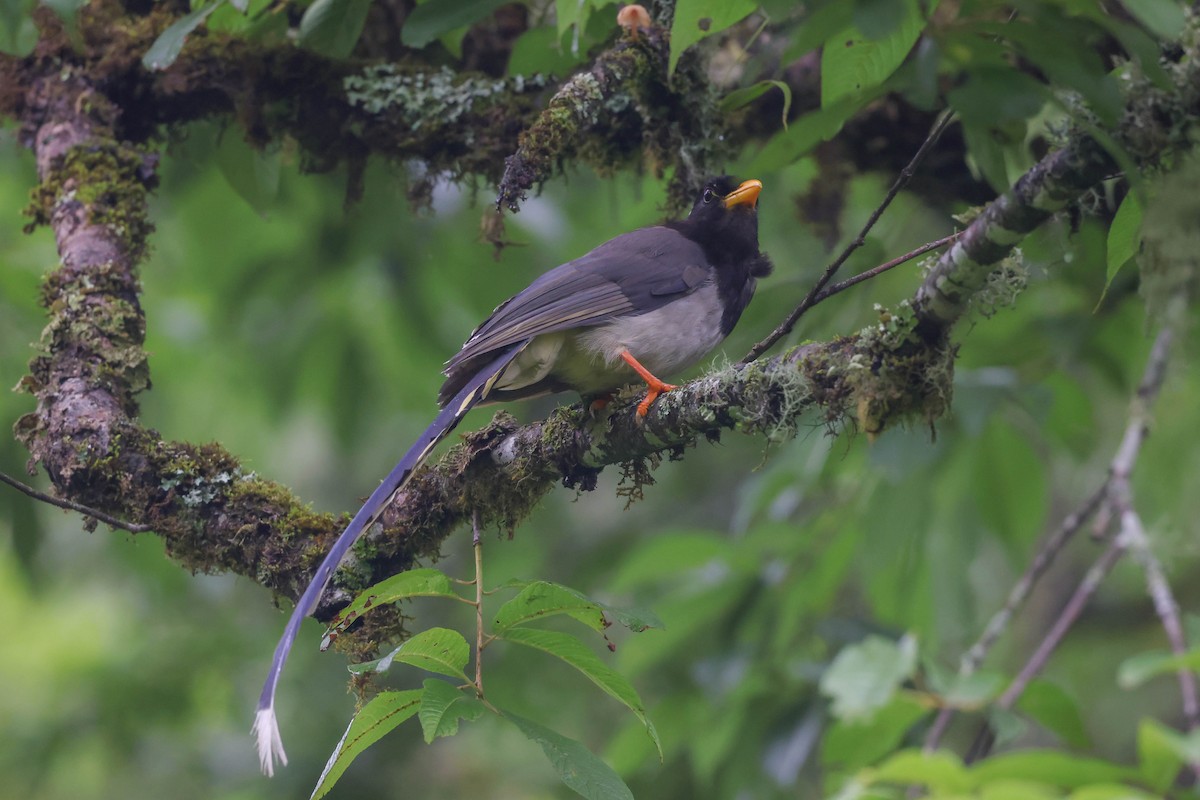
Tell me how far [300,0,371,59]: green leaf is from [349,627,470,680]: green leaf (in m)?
2.08

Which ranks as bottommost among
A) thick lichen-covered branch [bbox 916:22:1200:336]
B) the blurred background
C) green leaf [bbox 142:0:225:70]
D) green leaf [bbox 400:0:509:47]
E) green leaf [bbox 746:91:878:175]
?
the blurred background

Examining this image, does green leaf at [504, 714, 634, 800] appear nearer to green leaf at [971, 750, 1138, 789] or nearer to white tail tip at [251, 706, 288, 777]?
white tail tip at [251, 706, 288, 777]

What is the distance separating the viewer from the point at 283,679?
695 cm

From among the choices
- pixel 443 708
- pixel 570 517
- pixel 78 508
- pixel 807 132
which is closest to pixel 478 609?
pixel 443 708

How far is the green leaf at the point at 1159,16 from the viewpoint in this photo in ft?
5.65

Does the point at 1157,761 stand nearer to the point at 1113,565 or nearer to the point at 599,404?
the point at 1113,565

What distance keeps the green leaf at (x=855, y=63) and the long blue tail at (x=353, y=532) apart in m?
1.38

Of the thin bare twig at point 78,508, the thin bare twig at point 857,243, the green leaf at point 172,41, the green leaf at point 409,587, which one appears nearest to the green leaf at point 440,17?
the green leaf at point 172,41

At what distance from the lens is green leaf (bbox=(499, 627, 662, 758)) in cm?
240

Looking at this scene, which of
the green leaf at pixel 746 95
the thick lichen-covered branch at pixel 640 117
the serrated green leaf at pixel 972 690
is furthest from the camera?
the thick lichen-covered branch at pixel 640 117

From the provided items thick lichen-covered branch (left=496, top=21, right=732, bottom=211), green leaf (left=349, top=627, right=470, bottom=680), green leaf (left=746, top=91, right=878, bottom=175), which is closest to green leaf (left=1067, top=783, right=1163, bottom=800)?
green leaf (left=349, top=627, right=470, bottom=680)

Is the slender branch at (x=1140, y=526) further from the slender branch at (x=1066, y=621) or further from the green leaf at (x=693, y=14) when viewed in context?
the green leaf at (x=693, y=14)

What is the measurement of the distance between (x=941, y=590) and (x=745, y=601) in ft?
2.76

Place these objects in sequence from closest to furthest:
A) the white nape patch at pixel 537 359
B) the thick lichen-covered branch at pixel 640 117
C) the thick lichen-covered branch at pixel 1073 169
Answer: the thick lichen-covered branch at pixel 1073 169, the thick lichen-covered branch at pixel 640 117, the white nape patch at pixel 537 359
